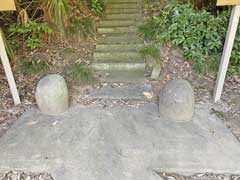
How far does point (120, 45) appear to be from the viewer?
13.4 ft

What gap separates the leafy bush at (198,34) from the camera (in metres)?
3.72

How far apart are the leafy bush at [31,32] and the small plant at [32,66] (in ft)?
1.16

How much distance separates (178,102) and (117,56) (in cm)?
162

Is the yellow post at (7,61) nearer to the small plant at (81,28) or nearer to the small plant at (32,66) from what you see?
the small plant at (32,66)

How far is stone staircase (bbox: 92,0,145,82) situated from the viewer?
3787 millimetres

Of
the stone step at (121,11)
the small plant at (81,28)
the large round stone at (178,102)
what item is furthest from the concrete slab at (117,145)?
the stone step at (121,11)

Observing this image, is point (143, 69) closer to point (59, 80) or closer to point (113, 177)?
point (59, 80)

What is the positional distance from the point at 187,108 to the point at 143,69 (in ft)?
4.26

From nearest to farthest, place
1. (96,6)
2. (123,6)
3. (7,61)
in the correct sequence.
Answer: (7,61), (96,6), (123,6)

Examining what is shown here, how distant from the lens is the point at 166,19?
159 inches

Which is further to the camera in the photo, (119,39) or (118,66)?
(119,39)

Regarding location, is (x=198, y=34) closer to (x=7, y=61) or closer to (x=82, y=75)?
(x=82, y=75)

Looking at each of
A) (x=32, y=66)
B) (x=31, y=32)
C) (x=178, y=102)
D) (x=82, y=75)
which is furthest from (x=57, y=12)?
(x=178, y=102)

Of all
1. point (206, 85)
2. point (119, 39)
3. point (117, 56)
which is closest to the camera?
point (206, 85)
